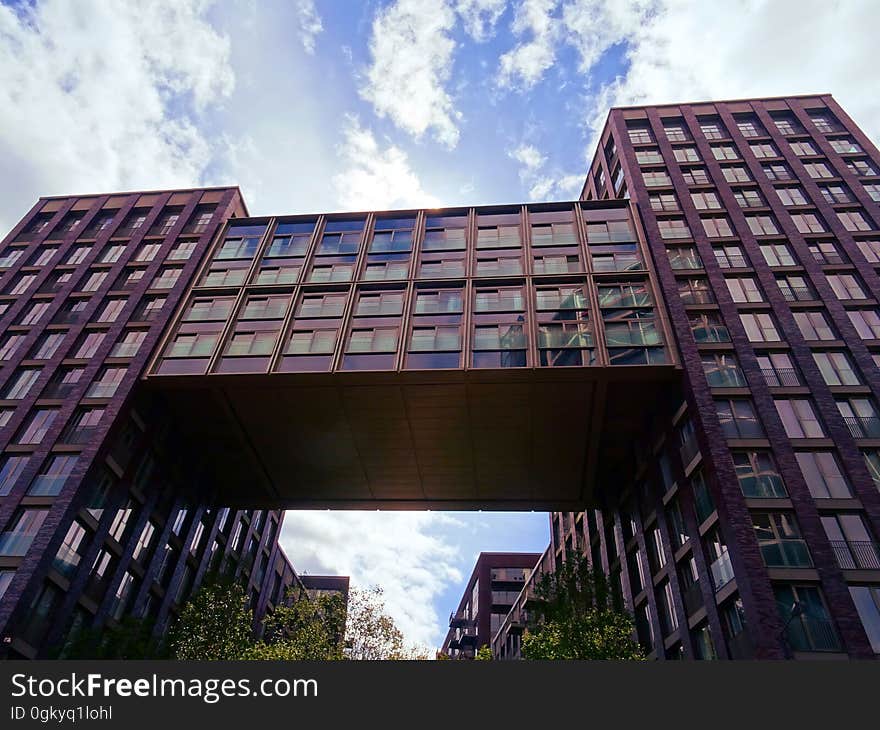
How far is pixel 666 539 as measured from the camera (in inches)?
1172

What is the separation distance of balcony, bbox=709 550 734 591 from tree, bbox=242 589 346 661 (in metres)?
16.1

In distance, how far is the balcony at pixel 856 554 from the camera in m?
22.4

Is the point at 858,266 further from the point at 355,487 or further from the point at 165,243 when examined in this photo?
the point at 165,243

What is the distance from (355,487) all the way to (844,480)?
25.5 meters

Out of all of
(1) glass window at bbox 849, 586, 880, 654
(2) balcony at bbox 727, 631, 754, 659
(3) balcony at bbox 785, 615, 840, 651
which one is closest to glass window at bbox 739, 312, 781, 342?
(1) glass window at bbox 849, 586, 880, 654

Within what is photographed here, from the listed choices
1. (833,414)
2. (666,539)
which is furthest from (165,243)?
(833,414)

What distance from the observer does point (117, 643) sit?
90.5 feet

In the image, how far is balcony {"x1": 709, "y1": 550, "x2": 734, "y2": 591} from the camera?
78.4 feet

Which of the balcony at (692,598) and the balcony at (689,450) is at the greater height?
the balcony at (689,450)

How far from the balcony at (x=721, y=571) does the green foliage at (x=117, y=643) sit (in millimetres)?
23943

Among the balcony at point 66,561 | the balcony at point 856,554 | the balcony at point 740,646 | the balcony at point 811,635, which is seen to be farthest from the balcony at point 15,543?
the balcony at point 856,554

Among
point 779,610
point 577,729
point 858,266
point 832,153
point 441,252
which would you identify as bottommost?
point 577,729

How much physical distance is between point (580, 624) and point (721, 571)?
647 centimetres

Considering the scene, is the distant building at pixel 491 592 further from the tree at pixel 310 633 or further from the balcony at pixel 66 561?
the balcony at pixel 66 561
